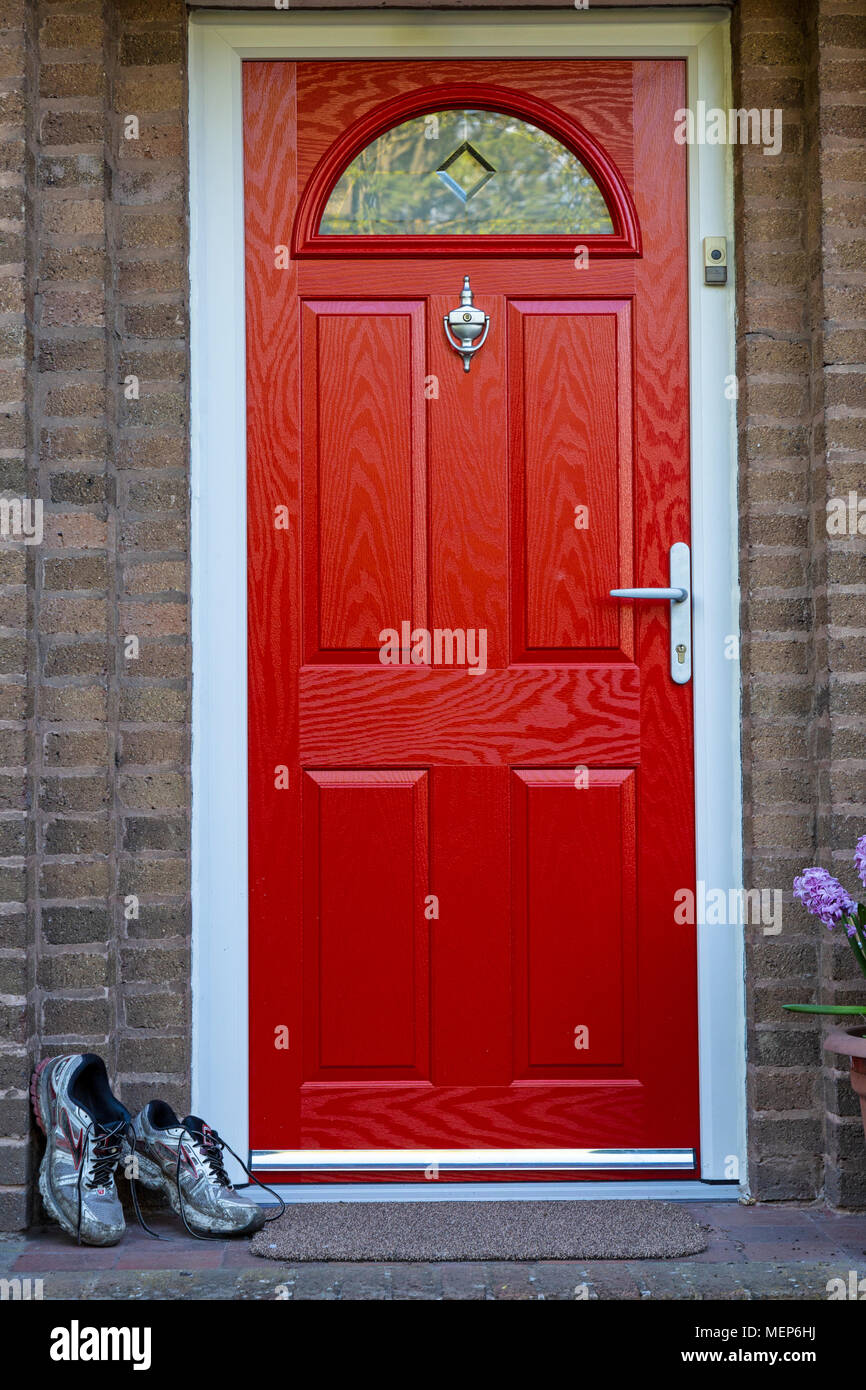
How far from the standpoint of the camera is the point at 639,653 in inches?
130

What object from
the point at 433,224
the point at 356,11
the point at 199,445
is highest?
the point at 356,11

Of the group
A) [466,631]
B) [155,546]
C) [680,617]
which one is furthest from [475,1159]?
[155,546]

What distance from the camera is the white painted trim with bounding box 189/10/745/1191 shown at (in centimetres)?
327

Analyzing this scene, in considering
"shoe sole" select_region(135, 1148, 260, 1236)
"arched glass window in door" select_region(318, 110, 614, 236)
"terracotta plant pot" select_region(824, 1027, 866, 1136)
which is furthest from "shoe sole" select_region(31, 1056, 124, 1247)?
"arched glass window in door" select_region(318, 110, 614, 236)

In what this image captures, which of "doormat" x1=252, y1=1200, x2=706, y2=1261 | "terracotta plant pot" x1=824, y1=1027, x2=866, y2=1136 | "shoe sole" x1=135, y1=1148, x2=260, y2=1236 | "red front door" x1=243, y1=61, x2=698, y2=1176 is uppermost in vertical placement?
"red front door" x1=243, y1=61, x2=698, y2=1176

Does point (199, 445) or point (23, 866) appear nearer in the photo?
point (23, 866)

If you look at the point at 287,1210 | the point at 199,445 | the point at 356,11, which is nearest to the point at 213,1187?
the point at 287,1210

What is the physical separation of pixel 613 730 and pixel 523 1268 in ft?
3.92

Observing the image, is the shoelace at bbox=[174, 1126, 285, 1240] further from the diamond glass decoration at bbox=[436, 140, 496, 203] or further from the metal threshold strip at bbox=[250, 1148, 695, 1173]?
the diamond glass decoration at bbox=[436, 140, 496, 203]

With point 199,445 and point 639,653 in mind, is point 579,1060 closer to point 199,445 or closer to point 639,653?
point 639,653

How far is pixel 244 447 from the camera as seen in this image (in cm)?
330

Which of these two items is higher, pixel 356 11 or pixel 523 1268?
pixel 356 11

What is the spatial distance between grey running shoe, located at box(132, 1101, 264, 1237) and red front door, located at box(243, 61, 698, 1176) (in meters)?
0.28

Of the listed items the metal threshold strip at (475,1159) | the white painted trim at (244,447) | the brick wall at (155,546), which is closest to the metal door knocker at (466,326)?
the white painted trim at (244,447)
